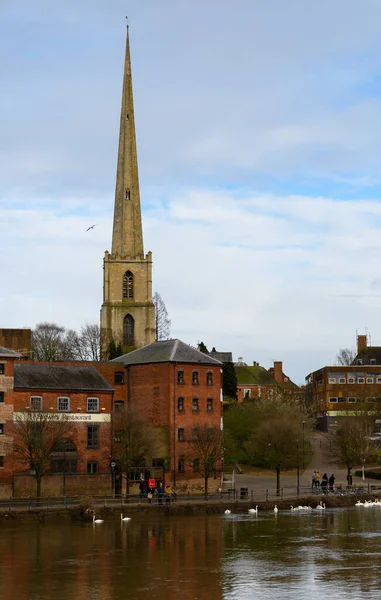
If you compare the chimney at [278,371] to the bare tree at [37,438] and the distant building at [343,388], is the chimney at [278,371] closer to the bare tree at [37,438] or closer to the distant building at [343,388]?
the distant building at [343,388]

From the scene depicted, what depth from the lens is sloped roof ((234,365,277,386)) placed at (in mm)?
151000

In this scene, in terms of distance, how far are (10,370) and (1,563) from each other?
29.5 meters

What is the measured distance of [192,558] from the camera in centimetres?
4431

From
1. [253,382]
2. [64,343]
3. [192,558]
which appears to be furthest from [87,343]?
→ [192,558]

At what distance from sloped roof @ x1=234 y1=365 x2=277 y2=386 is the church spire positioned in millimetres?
29746

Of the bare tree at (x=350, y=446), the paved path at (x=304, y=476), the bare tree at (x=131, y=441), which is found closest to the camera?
the bare tree at (x=131, y=441)

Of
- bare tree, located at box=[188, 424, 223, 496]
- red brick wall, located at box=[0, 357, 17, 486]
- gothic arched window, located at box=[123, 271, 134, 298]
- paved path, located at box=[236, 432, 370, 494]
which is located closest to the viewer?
red brick wall, located at box=[0, 357, 17, 486]

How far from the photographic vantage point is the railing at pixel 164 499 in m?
61.1

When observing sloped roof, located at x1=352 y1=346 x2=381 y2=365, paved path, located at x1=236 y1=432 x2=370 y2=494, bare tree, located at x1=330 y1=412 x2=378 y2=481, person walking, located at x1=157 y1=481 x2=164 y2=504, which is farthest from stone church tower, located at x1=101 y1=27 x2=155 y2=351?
person walking, located at x1=157 y1=481 x2=164 y2=504

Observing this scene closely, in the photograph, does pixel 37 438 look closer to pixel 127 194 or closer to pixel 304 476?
pixel 304 476

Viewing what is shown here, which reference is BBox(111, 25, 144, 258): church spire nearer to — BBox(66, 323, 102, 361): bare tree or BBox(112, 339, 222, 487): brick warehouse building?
BBox(66, 323, 102, 361): bare tree

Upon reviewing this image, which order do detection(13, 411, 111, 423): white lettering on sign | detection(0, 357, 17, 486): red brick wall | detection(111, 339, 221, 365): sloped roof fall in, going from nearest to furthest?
detection(0, 357, 17, 486): red brick wall, detection(13, 411, 111, 423): white lettering on sign, detection(111, 339, 221, 365): sloped roof

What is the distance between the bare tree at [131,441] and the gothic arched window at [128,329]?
5054 cm

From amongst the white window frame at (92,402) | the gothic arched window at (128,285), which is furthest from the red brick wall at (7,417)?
the gothic arched window at (128,285)
